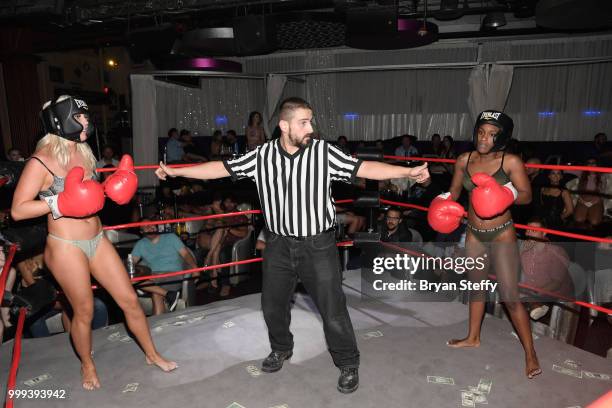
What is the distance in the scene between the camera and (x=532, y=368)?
212cm

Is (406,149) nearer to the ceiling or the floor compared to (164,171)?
nearer to the floor

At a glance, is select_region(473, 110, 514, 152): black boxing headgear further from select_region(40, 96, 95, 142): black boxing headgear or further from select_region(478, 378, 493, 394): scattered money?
select_region(40, 96, 95, 142): black boxing headgear

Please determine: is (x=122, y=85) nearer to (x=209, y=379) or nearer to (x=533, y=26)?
(x=533, y=26)

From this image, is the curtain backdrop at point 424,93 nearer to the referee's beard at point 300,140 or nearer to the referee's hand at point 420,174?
the referee's beard at point 300,140

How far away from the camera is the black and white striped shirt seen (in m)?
1.91

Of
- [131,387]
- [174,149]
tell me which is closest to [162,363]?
[131,387]

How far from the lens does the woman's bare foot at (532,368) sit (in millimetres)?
2105

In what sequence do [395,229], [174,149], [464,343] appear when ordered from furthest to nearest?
[174,149] < [395,229] < [464,343]

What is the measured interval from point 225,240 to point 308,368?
2.65 m

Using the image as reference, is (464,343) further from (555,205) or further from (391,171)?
(555,205)

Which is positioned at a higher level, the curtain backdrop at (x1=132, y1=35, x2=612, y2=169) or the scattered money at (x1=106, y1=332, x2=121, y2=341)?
the curtain backdrop at (x1=132, y1=35, x2=612, y2=169)

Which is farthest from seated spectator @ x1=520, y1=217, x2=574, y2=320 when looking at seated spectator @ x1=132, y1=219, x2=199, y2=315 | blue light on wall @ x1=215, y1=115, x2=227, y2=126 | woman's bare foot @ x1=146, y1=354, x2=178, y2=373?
blue light on wall @ x1=215, y1=115, x2=227, y2=126

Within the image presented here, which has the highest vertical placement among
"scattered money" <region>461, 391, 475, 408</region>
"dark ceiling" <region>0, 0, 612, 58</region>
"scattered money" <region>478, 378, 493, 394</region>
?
"dark ceiling" <region>0, 0, 612, 58</region>

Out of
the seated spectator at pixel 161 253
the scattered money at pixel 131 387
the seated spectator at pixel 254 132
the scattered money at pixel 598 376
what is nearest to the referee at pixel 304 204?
the scattered money at pixel 131 387
